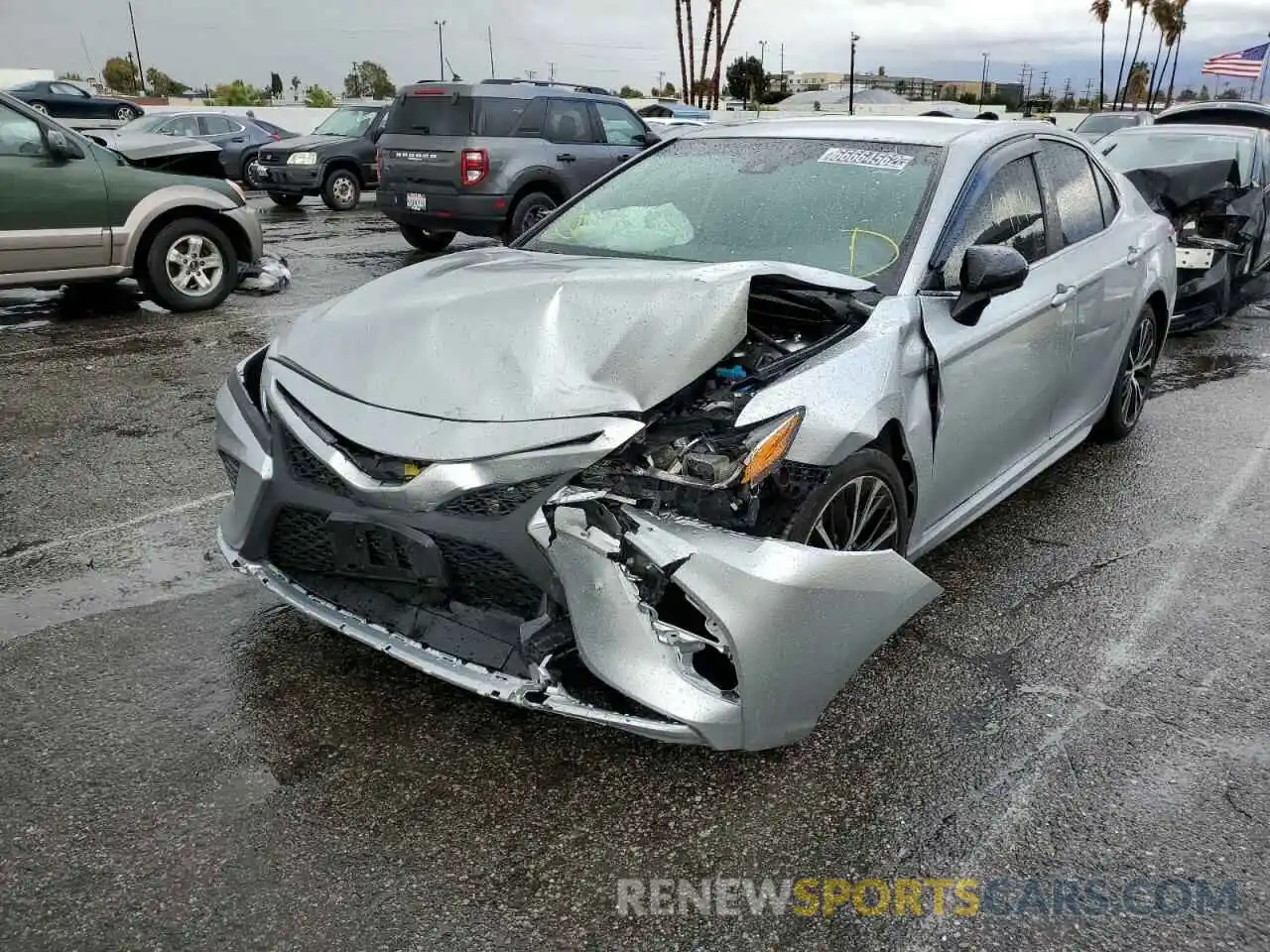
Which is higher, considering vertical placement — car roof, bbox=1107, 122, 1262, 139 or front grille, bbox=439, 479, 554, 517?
car roof, bbox=1107, 122, 1262, 139

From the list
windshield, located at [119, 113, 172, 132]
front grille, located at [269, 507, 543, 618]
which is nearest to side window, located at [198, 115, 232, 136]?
windshield, located at [119, 113, 172, 132]

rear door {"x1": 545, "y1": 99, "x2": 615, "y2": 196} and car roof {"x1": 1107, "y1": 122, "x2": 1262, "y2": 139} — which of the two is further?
rear door {"x1": 545, "y1": 99, "x2": 615, "y2": 196}

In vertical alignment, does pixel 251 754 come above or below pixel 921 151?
below

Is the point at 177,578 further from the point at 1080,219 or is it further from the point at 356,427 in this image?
the point at 1080,219

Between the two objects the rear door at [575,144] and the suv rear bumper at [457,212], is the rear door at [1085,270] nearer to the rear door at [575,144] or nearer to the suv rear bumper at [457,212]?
the suv rear bumper at [457,212]

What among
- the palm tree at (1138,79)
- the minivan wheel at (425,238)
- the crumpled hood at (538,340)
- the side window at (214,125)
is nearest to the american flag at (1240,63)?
the minivan wheel at (425,238)

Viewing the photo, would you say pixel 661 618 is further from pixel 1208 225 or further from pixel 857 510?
pixel 1208 225

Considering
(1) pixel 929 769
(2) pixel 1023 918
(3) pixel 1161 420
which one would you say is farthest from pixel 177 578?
(3) pixel 1161 420

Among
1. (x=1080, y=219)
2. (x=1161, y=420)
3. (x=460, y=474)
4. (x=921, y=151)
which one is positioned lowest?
(x=1161, y=420)

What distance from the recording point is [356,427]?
2.79 meters

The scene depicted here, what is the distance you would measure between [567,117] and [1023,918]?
11224mm

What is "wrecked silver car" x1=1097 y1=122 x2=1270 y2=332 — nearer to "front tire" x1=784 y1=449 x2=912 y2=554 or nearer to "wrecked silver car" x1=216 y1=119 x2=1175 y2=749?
"wrecked silver car" x1=216 y1=119 x2=1175 y2=749

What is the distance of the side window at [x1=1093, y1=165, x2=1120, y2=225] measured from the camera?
4.88m

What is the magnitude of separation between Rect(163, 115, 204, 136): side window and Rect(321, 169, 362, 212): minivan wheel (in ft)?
11.9
